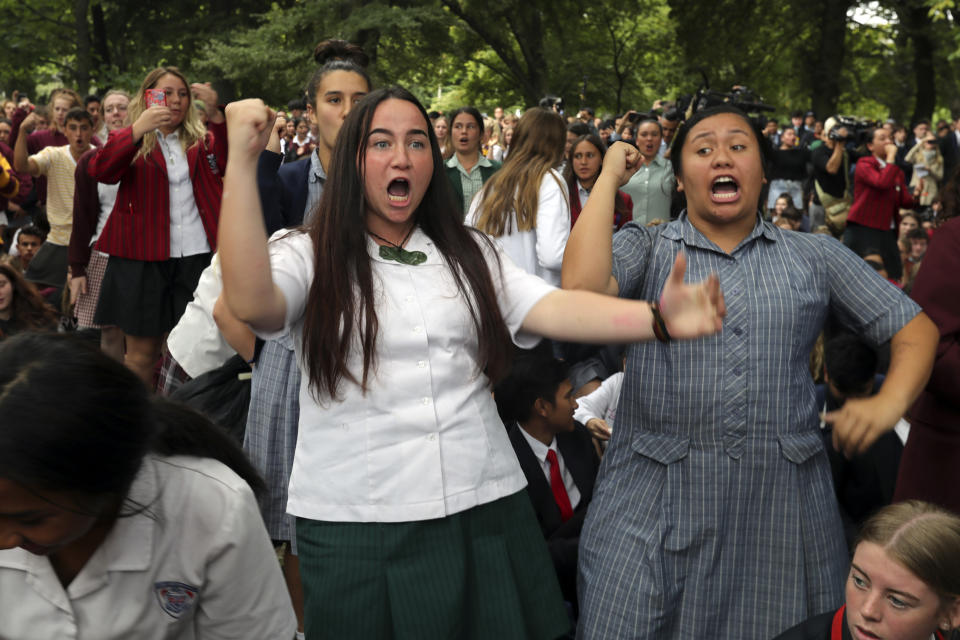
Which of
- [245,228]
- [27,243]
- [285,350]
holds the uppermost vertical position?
[245,228]

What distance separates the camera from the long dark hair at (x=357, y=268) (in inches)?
84.2

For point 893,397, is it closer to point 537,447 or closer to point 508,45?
point 537,447

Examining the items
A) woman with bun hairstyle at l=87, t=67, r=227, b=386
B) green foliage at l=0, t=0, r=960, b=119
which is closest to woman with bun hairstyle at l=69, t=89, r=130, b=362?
woman with bun hairstyle at l=87, t=67, r=227, b=386

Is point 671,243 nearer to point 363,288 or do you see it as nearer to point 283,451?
point 363,288

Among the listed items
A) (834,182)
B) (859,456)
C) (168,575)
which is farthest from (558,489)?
(834,182)

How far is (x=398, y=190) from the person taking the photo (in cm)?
228

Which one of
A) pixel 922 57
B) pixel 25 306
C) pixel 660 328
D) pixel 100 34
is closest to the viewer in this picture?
pixel 660 328

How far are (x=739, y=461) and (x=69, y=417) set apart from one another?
165cm

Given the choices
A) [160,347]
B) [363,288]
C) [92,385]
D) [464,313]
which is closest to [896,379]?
[464,313]

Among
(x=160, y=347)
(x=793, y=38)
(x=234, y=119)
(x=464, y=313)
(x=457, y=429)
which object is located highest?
(x=793, y=38)

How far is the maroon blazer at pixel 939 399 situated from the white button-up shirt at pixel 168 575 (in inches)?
80.4

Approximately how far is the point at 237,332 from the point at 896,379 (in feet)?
5.74

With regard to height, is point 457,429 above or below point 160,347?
above

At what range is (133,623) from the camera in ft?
5.89
